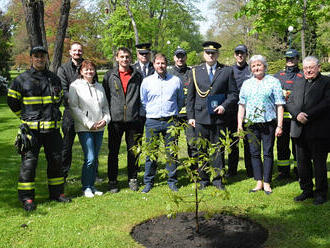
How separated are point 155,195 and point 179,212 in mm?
929

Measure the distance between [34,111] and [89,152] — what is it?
1121 mm

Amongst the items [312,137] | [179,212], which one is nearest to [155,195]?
[179,212]

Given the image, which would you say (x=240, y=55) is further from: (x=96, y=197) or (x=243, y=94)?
(x=96, y=197)

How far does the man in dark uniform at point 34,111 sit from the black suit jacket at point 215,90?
7.42ft

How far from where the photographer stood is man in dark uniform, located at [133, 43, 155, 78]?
7.46m

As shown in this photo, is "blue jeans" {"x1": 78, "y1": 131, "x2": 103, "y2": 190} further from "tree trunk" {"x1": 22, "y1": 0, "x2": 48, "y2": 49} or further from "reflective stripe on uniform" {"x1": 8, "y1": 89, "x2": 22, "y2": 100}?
"tree trunk" {"x1": 22, "y1": 0, "x2": 48, "y2": 49}

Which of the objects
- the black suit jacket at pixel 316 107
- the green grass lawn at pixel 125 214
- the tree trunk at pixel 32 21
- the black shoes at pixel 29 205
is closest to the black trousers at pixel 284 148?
the green grass lawn at pixel 125 214

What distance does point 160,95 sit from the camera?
645 cm

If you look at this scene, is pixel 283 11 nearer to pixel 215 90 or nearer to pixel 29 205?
pixel 215 90

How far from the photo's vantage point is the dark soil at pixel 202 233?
450cm

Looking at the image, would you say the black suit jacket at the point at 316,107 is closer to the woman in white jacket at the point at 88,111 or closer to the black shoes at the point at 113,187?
the woman in white jacket at the point at 88,111

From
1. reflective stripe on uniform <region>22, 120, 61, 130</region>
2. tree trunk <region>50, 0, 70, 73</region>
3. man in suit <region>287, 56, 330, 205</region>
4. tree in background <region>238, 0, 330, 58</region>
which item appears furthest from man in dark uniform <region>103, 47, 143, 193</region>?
tree in background <region>238, 0, 330, 58</region>

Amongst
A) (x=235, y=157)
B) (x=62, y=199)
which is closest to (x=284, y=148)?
(x=235, y=157)

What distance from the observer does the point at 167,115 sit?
6.48 meters
